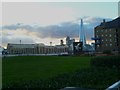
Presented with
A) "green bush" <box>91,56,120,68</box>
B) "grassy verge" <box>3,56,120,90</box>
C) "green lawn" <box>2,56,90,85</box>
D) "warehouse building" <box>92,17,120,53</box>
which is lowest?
"green lawn" <box>2,56,90,85</box>

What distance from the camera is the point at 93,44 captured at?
11181 centimetres

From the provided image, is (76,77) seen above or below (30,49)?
below

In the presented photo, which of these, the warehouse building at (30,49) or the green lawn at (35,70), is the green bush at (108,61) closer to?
the green lawn at (35,70)

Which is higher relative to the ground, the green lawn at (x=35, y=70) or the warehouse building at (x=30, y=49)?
the warehouse building at (x=30, y=49)

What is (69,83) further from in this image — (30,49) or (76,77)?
(30,49)

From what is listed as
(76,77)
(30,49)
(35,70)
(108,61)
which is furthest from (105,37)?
(76,77)

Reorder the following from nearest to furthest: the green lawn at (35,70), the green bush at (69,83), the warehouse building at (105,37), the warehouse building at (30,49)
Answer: the green bush at (69,83), the green lawn at (35,70), the warehouse building at (30,49), the warehouse building at (105,37)

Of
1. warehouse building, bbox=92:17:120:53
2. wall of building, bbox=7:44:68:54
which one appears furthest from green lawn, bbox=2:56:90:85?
warehouse building, bbox=92:17:120:53

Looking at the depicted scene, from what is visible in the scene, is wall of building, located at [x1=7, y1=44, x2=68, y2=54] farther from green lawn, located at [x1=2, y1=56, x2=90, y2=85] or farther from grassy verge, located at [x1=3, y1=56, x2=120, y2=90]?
grassy verge, located at [x1=3, y1=56, x2=120, y2=90]

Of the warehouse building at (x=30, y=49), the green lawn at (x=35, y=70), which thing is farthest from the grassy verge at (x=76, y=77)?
the warehouse building at (x=30, y=49)

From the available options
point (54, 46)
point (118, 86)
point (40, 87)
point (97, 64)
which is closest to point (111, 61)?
point (97, 64)

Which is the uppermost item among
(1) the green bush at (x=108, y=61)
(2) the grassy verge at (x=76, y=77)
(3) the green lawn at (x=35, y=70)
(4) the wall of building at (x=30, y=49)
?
(4) the wall of building at (x=30, y=49)

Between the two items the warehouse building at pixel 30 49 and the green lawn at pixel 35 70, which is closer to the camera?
the green lawn at pixel 35 70

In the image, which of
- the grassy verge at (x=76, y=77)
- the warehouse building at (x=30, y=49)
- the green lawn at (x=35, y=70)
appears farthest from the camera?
the warehouse building at (x=30, y=49)
